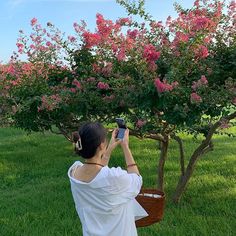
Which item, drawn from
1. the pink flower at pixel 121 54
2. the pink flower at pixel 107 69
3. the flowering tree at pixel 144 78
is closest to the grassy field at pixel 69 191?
the flowering tree at pixel 144 78

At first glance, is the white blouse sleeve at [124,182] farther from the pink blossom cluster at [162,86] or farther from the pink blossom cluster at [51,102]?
the pink blossom cluster at [51,102]

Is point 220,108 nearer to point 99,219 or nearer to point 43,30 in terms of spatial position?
point 99,219

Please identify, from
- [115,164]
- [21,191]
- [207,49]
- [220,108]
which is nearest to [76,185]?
[220,108]

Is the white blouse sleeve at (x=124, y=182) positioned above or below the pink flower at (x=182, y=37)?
below

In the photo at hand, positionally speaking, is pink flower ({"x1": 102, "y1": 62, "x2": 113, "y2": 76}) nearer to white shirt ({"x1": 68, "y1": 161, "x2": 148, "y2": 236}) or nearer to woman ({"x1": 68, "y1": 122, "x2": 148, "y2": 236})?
woman ({"x1": 68, "y1": 122, "x2": 148, "y2": 236})

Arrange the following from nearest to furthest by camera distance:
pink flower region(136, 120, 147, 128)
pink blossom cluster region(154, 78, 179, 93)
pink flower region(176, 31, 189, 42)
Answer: pink blossom cluster region(154, 78, 179, 93) → pink flower region(176, 31, 189, 42) → pink flower region(136, 120, 147, 128)

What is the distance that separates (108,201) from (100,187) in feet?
0.33

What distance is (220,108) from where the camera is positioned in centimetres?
419

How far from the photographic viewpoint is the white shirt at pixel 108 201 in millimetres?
2525

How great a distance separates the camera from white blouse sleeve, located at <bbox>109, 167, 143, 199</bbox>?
99.3 inches

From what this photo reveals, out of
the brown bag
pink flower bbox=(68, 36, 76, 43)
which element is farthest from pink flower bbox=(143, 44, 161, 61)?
the brown bag

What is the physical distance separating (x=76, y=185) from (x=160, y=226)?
2.22 metres

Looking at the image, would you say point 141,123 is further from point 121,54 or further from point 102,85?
point 121,54

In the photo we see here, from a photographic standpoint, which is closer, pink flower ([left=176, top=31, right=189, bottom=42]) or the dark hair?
the dark hair
